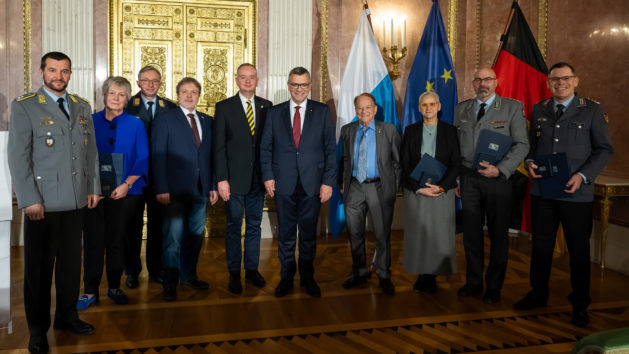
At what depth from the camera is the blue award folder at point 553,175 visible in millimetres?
3068

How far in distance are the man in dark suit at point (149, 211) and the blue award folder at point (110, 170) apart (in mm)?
584

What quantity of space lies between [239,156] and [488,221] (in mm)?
1915

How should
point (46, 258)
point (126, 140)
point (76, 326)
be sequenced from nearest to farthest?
point (46, 258) → point (76, 326) → point (126, 140)

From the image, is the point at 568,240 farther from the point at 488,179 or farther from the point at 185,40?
the point at 185,40

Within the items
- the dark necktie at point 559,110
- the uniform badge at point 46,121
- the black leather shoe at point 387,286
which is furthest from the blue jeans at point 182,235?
the dark necktie at point 559,110

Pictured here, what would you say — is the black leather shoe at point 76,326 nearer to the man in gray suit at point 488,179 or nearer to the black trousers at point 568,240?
the man in gray suit at point 488,179

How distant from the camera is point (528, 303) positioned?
3.29 m

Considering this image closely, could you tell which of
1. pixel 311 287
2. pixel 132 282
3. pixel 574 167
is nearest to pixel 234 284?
pixel 311 287

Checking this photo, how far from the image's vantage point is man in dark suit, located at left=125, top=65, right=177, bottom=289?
381cm

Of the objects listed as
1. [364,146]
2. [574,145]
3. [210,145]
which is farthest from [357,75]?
[574,145]

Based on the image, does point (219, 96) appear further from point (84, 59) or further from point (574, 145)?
point (574, 145)

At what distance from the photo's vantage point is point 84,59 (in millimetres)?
5258

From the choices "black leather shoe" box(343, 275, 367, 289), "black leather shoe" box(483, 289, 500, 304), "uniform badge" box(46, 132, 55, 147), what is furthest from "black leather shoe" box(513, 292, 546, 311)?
"uniform badge" box(46, 132, 55, 147)

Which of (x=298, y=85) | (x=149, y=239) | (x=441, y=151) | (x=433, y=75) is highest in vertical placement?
(x=433, y=75)
